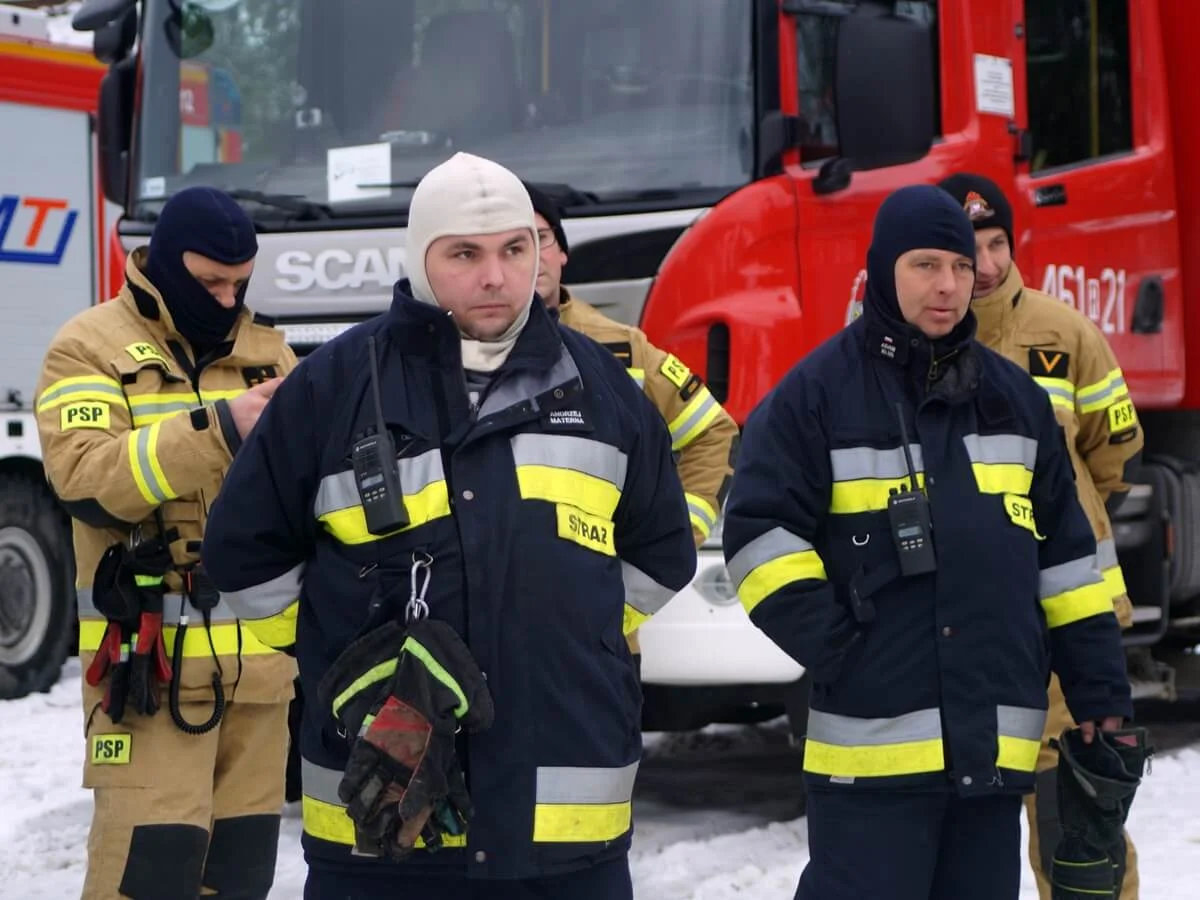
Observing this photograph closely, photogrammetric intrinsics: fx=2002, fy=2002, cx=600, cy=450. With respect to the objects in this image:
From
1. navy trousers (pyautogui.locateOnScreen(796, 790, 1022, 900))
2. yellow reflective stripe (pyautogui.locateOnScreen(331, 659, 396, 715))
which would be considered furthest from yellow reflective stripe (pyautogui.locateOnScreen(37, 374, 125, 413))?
navy trousers (pyautogui.locateOnScreen(796, 790, 1022, 900))

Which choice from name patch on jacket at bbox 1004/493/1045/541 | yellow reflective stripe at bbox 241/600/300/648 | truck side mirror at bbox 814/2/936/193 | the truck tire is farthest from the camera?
the truck tire

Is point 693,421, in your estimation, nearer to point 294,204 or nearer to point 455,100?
A: point 455,100

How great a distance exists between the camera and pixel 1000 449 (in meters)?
3.71

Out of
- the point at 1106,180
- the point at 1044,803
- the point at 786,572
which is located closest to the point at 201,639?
the point at 786,572

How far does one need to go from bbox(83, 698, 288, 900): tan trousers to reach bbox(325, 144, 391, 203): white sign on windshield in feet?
7.09

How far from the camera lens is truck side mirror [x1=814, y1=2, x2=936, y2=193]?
5.59 metres

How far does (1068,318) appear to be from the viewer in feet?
16.9

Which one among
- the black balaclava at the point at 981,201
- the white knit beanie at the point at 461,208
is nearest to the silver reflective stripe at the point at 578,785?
the white knit beanie at the point at 461,208

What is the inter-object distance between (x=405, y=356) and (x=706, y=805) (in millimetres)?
4184

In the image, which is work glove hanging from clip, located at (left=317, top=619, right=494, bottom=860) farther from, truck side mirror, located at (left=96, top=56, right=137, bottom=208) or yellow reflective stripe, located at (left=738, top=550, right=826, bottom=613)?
truck side mirror, located at (left=96, top=56, right=137, bottom=208)

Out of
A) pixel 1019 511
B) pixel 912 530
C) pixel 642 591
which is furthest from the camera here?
pixel 1019 511

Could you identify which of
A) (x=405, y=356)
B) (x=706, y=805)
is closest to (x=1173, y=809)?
(x=706, y=805)

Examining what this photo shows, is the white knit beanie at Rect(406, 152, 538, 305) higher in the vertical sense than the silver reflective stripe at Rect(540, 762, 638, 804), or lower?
higher

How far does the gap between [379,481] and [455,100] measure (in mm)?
3307
